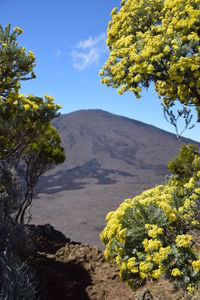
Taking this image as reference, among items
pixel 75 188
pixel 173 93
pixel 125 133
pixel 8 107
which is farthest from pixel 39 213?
pixel 125 133

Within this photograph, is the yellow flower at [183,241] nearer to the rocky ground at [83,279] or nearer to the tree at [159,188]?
the tree at [159,188]

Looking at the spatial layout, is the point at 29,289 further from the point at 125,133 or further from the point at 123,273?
the point at 125,133

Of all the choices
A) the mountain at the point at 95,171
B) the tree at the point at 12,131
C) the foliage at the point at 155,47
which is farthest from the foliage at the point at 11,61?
the mountain at the point at 95,171

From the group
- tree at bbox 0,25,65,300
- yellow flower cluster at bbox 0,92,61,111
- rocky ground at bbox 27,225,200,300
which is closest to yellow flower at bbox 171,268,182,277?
rocky ground at bbox 27,225,200,300

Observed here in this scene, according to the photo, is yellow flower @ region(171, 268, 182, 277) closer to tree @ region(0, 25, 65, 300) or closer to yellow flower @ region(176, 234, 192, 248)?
yellow flower @ region(176, 234, 192, 248)

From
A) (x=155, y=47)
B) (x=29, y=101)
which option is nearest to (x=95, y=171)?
(x=29, y=101)
